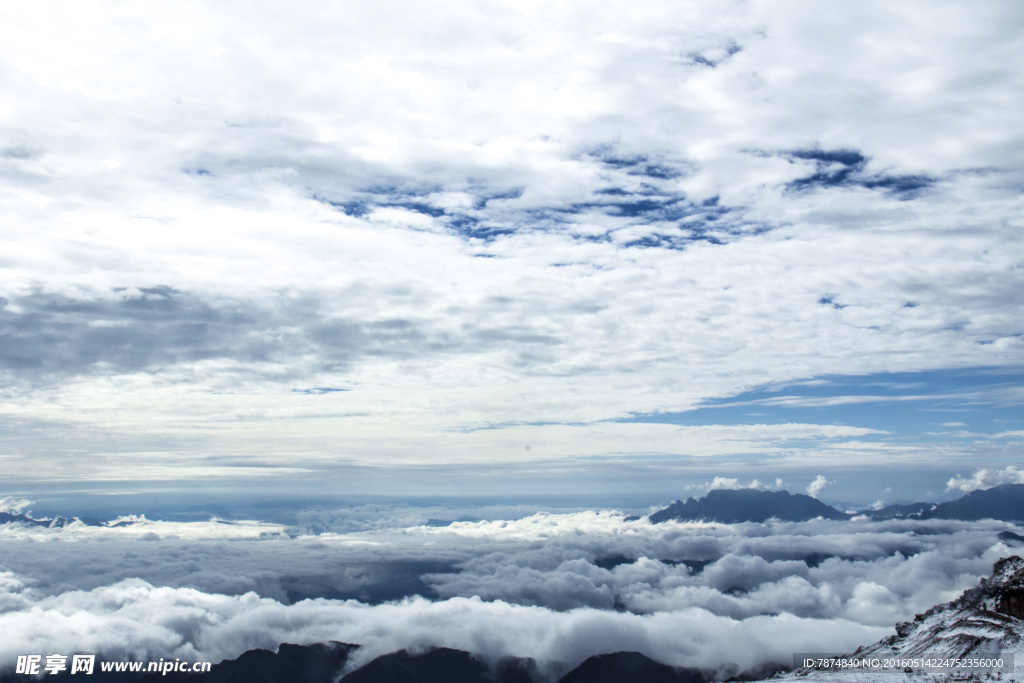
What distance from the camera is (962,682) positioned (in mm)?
94875

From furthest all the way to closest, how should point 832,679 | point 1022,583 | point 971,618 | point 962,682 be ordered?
point 1022,583
point 971,618
point 832,679
point 962,682

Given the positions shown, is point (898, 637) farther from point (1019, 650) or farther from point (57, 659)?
point (57, 659)

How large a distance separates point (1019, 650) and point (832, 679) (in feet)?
153

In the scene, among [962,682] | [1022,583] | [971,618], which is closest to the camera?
[962,682]

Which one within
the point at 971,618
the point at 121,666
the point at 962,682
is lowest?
the point at 121,666

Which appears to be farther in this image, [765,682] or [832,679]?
[765,682]

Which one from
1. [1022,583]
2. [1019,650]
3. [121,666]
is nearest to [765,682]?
[1019,650]

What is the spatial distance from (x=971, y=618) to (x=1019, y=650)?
5505 cm

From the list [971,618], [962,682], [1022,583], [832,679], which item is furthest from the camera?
[1022,583]

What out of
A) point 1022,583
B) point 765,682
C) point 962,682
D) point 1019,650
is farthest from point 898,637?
point 962,682

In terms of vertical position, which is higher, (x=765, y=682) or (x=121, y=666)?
(x=765, y=682)

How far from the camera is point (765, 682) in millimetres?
121062

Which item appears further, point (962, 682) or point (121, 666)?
point (121, 666)

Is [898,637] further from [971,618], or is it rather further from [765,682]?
[765,682]
